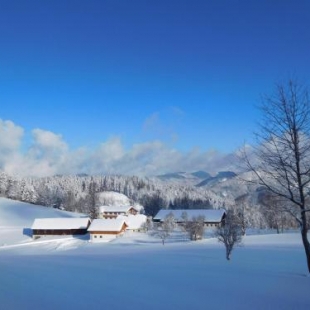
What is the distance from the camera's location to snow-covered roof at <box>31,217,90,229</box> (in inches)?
3632

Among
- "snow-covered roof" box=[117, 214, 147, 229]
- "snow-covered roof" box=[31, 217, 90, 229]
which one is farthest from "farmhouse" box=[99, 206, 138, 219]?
"snow-covered roof" box=[31, 217, 90, 229]

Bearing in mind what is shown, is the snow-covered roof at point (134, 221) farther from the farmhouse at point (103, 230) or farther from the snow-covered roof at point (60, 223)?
the snow-covered roof at point (60, 223)

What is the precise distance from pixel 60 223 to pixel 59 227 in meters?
1.37

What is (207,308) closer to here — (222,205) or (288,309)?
(288,309)

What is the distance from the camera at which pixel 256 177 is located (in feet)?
50.1

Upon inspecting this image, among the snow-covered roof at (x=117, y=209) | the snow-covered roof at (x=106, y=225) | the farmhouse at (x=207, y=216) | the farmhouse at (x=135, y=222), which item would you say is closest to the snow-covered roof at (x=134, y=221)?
the farmhouse at (x=135, y=222)

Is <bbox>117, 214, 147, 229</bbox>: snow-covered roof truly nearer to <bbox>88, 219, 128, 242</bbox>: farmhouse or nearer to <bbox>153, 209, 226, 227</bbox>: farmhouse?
<bbox>88, 219, 128, 242</bbox>: farmhouse

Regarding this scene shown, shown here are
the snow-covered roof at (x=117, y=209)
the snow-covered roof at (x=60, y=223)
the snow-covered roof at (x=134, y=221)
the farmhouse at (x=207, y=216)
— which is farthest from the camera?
the snow-covered roof at (x=117, y=209)

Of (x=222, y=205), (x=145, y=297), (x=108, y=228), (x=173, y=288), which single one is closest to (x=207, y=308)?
(x=145, y=297)

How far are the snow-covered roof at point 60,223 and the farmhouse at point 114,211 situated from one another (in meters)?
37.0

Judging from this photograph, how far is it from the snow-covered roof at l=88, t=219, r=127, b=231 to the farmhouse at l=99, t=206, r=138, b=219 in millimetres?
39219

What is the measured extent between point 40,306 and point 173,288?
475 centimetres

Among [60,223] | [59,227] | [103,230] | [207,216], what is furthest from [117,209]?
[103,230]

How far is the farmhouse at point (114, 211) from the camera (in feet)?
433
